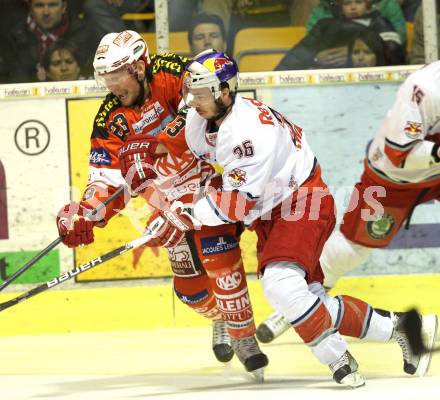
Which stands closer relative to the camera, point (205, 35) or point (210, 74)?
point (210, 74)

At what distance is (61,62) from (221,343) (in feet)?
6.27

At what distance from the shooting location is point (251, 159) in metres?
3.71

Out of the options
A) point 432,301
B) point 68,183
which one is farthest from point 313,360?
point 68,183

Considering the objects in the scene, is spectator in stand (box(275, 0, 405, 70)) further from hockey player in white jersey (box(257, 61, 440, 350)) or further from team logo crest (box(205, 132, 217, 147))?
team logo crest (box(205, 132, 217, 147))

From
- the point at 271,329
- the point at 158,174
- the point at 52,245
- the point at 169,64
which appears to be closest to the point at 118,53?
the point at 169,64

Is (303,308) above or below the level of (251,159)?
below

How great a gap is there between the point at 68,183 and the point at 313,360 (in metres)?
1.70

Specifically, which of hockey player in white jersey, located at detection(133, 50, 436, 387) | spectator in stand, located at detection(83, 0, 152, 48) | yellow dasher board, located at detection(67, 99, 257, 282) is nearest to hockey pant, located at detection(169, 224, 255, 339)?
hockey player in white jersey, located at detection(133, 50, 436, 387)

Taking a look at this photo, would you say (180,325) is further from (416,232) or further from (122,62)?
(122,62)

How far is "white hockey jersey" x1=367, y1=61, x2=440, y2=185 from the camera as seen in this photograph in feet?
13.3

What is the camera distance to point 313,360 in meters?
4.64

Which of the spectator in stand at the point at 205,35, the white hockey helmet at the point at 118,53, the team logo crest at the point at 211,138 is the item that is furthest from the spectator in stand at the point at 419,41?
the team logo crest at the point at 211,138

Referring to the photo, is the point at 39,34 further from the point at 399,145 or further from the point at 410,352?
the point at 410,352

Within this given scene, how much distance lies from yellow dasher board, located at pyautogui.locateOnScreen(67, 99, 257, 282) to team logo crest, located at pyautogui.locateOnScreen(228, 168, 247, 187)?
76.9 inches
